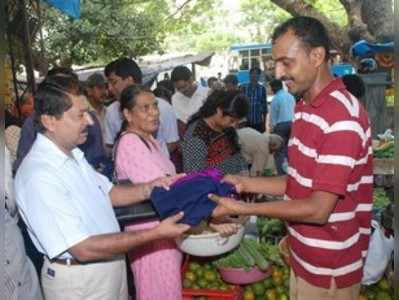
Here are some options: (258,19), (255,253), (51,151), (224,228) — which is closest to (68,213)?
(51,151)

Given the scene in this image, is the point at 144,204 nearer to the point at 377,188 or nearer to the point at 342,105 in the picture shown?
the point at 342,105

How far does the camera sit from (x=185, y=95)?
7.50m

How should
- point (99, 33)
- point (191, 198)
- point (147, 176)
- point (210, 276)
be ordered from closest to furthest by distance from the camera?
1. point (191, 198)
2. point (147, 176)
3. point (210, 276)
4. point (99, 33)

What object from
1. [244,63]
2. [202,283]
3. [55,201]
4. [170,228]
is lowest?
[202,283]

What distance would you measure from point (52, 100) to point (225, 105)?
6.32ft

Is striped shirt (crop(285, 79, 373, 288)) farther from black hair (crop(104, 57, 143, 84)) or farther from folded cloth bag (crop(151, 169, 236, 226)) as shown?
black hair (crop(104, 57, 143, 84))

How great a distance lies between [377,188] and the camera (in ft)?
19.2

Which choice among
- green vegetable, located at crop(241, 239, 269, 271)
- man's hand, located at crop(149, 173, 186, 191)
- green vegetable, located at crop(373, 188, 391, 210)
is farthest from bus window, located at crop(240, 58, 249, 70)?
man's hand, located at crop(149, 173, 186, 191)

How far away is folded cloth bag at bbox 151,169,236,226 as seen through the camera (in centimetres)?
252

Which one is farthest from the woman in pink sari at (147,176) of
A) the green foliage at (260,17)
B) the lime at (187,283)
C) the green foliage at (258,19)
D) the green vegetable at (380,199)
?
the green foliage at (258,19)

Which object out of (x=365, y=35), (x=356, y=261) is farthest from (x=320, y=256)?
(x=365, y=35)

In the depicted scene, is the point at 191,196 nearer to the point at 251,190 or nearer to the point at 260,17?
the point at 251,190

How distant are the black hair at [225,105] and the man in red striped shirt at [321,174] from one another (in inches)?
64.1

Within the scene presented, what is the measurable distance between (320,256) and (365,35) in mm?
7486
